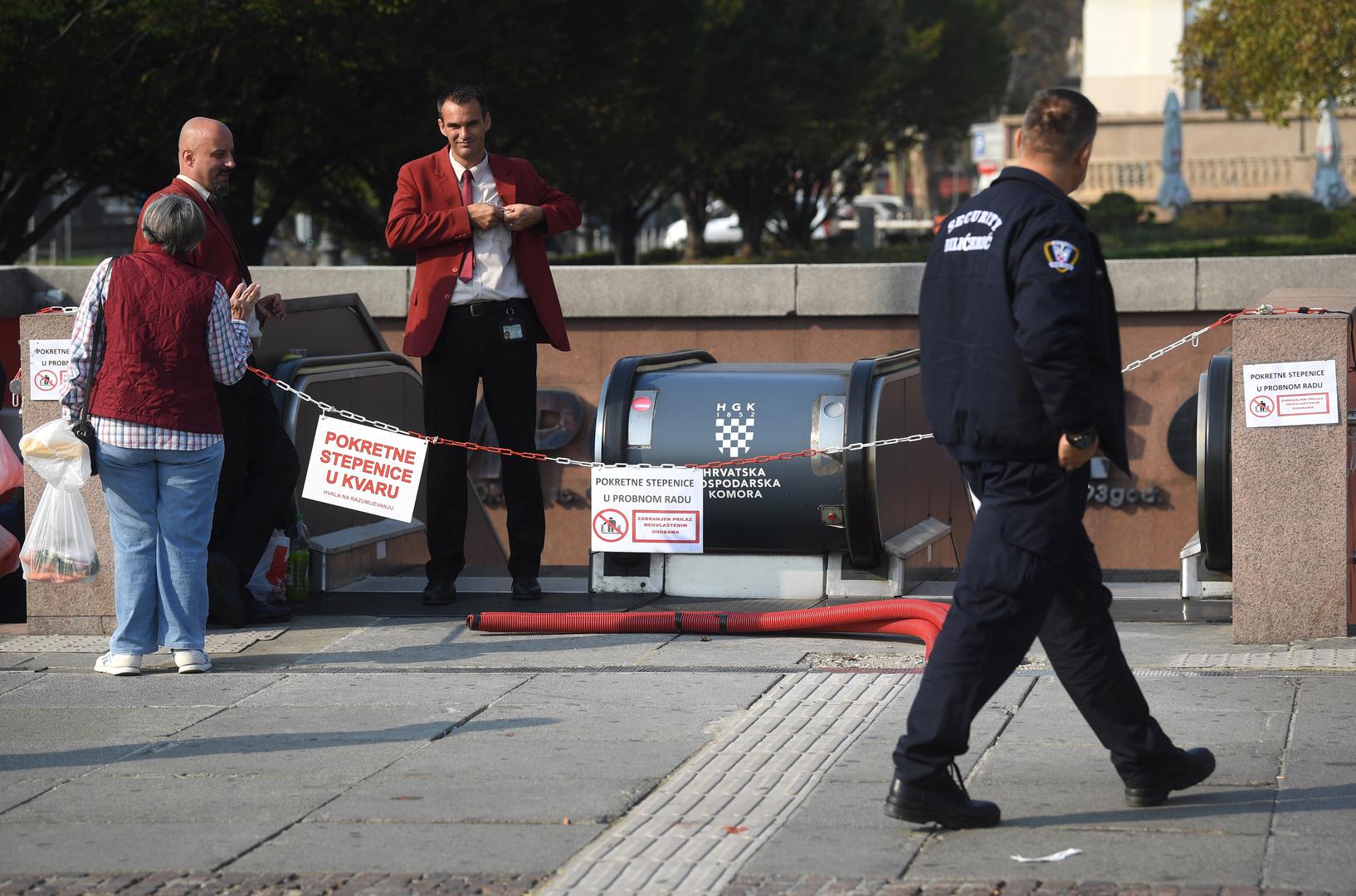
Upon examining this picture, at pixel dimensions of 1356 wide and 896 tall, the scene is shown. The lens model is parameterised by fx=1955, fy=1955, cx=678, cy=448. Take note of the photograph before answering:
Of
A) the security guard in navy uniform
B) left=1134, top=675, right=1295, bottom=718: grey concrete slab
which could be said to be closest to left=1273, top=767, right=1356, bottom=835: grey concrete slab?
the security guard in navy uniform

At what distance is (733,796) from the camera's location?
505cm

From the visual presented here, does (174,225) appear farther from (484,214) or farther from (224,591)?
(224,591)

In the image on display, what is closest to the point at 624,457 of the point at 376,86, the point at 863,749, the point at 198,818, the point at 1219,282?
the point at 863,749

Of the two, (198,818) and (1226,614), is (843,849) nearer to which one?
(198,818)

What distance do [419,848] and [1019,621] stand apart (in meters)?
1.52

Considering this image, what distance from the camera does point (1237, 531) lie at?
22.8 ft

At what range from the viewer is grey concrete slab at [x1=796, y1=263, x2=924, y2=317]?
39.9 feet

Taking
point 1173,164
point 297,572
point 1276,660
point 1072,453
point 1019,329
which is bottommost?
point 1276,660

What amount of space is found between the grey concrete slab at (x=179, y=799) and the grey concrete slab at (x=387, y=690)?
38.2 inches

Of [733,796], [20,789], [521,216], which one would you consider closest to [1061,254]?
[733,796]

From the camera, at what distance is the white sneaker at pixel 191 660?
6840 millimetres

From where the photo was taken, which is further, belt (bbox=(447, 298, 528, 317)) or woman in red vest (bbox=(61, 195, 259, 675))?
belt (bbox=(447, 298, 528, 317))

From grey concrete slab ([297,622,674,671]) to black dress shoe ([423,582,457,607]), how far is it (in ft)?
1.55

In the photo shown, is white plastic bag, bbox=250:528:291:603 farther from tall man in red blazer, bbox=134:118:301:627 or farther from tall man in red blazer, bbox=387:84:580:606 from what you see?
tall man in red blazer, bbox=387:84:580:606
